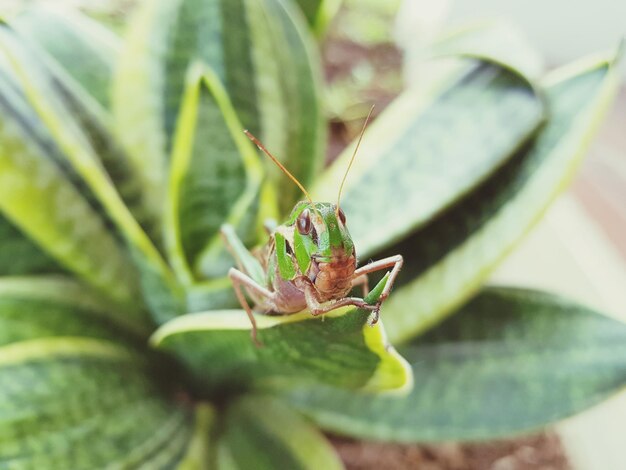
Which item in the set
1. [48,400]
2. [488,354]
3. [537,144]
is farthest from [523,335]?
[48,400]

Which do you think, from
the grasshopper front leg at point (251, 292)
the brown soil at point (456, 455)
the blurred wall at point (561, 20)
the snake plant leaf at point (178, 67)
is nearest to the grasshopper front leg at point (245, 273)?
the grasshopper front leg at point (251, 292)

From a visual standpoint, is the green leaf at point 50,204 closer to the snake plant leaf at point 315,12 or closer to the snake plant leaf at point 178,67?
the snake plant leaf at point 178,67

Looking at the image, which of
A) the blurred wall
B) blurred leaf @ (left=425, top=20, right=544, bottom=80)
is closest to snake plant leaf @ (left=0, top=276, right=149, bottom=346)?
blurred leaf @ (left=425, top=20, right=544, bottom=80)

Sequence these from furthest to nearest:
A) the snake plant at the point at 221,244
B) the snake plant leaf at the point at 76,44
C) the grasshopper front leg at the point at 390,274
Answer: the snake plant leaf at the point at 76,44, the snake plant at the point at 221,244, the grasshopper front leg at the point at 390,274

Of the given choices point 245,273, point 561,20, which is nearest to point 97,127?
point 245,273

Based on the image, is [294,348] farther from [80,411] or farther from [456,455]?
[456,455]

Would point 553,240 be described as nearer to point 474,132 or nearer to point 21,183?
point 474,132

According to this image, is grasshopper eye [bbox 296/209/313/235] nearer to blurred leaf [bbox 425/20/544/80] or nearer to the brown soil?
blurred leaf [bbox 425/20/544/80]
